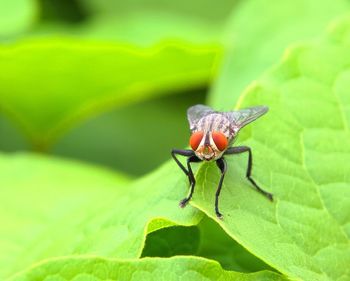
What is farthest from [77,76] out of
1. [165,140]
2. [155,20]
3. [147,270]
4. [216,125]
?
[147,270]

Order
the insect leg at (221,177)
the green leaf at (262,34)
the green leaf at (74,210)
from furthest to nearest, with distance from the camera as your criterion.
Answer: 1. the green leaf at (262,34)
2. the green leaf at (74,210)
3. the insect leg at (221,177)

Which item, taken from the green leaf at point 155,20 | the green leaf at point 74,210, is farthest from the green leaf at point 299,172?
the green leaf at point 155,20

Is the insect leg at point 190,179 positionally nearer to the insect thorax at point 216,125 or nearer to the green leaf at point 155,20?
the insect thorax at point 216,125

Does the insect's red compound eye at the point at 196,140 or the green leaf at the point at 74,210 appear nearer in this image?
the green leaf at the point at 74,210

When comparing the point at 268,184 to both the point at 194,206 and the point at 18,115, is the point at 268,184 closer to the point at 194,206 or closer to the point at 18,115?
the point at 194,206

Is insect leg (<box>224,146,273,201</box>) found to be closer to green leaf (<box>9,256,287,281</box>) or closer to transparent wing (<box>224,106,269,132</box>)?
transparent wing (<box>224,106,269,132</box>)

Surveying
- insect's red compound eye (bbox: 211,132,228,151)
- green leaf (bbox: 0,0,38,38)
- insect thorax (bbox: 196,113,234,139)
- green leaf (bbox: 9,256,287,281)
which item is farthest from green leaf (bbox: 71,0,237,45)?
green leaf (bbox: 9,256,287,281)
